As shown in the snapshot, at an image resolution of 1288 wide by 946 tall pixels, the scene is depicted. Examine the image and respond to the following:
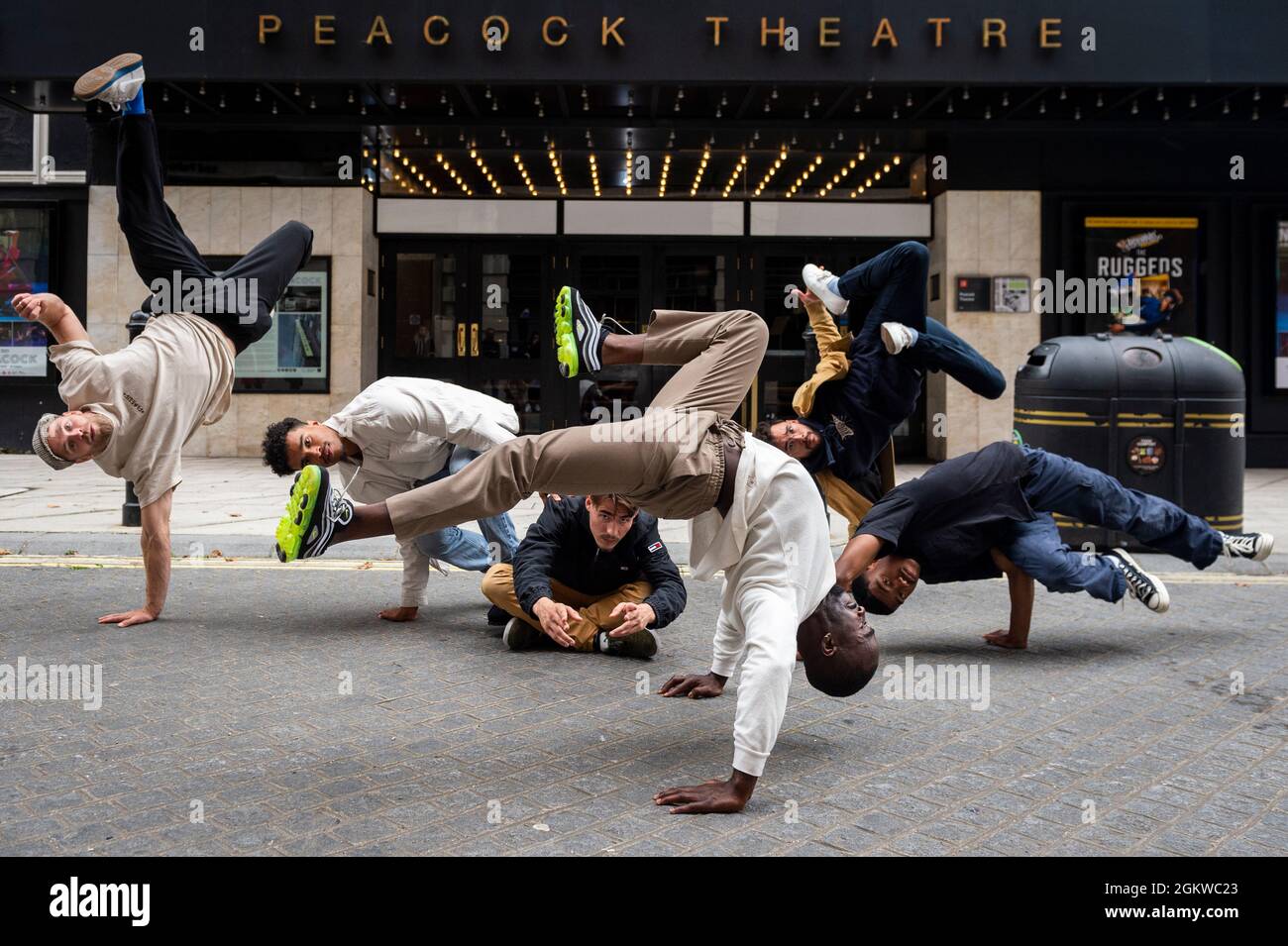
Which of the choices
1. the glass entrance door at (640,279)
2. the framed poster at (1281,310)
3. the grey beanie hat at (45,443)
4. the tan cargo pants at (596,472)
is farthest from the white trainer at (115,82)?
the framed poster at (1281,310)

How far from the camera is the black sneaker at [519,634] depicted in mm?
5512

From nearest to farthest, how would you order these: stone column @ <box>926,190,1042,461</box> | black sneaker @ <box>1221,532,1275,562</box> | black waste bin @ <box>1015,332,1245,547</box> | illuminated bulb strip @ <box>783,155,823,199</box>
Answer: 1. black sneaker @ <box>1221,532,1275,562</box>
2. black waste bin @ <box>1015,332,1245,547</box>
3. stone column @ <box>926,190,1042,461</box>
4. illuminated bulb strip @ <box>783,155,823,199</box>

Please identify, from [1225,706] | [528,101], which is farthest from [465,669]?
[528,101]

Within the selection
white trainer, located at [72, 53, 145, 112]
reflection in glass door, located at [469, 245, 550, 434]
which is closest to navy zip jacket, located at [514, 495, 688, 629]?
white trainer, located at [72, 53, 145, 112]

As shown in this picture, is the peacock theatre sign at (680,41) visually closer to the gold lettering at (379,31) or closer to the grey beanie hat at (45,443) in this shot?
the gold lettering at (379,31)

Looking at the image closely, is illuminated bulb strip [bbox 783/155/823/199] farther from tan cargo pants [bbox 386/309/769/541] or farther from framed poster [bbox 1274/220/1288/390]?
tan cargo pants [bbox 386/309/769/541]

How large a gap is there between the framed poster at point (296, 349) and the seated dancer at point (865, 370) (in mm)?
9990

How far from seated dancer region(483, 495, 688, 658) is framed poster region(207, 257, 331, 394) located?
33.2 feet

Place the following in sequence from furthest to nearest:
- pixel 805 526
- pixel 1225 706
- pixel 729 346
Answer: pixel 1225 706 → pixel 729 346 → pixel 805 526

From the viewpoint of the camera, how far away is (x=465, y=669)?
5.17 m

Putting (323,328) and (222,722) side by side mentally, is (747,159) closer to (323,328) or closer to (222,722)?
(323,328)

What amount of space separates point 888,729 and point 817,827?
1.13m

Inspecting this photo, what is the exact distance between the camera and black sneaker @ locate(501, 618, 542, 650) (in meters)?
5.51
